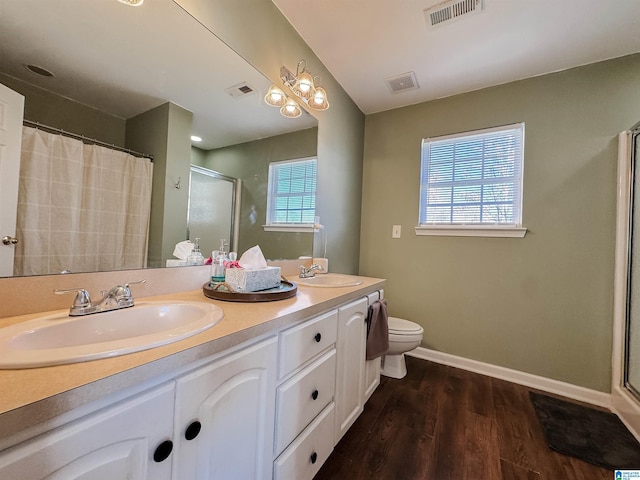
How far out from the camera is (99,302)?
75 cm

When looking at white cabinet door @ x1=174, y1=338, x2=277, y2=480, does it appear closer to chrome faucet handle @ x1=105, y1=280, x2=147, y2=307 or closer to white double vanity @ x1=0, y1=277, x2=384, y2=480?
white double vanity @ x1=0, y1=277, x2=384, y2=480

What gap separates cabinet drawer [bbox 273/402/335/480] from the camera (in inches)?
35.1

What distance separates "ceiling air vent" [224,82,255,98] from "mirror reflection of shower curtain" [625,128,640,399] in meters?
2.37

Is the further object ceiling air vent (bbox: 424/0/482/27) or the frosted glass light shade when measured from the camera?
the frosted glass light shade

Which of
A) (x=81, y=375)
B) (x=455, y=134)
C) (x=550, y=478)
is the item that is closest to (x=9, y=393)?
(x=81, y=375)

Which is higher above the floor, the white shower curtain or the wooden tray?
the white shower curtain

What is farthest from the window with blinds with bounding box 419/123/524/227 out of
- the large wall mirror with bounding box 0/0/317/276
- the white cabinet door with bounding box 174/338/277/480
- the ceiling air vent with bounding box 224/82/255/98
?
the white cabinet door with bounding box 174/338/277/480

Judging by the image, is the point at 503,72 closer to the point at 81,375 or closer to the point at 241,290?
the point at 241,290

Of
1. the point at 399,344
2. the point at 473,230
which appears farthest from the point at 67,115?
the point at 473,230

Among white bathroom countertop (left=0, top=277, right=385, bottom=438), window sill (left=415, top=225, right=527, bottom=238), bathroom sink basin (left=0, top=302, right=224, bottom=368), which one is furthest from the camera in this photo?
window sill (left=415, top=225, right=527, bottom=238)

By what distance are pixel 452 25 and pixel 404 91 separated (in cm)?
68

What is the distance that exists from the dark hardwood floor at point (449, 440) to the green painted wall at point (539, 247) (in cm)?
41

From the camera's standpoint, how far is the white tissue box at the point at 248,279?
3.33 feet

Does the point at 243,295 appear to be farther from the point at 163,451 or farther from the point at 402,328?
the point at 402,328
